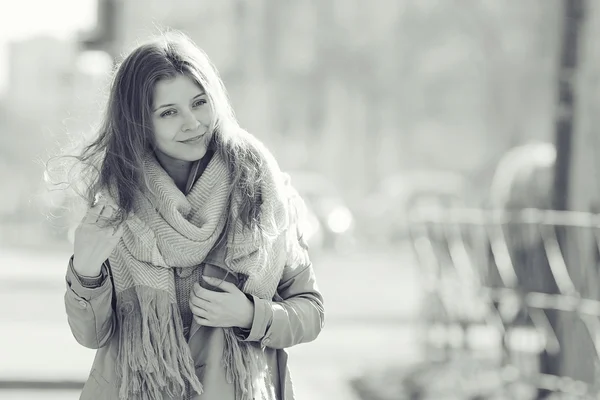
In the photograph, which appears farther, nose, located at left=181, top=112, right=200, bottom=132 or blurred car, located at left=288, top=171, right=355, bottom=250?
blurred car, located at left=288, top=171, right=355, bottom=250

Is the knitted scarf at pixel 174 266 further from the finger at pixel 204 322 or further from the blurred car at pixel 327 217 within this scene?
the blurred car at pixel 327 217

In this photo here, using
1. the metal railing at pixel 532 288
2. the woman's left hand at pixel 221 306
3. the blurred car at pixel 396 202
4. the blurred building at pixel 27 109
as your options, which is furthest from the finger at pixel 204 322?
the blurred building at pixel 27 109

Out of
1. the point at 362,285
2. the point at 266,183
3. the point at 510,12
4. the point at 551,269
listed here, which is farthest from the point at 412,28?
the point at 266,183

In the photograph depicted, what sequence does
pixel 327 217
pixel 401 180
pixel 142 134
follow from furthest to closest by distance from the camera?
1. pixel 401 180
2. pixel 327 217
3. pixel 142 134

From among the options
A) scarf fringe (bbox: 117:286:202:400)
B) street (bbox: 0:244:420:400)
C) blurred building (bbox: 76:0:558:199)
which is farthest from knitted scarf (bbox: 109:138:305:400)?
blurred building (bbox: 76:0:558:199)

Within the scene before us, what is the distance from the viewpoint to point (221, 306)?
2670 millimetres

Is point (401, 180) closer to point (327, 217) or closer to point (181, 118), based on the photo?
point (327, 217)

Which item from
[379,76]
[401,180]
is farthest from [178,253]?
[379,76]

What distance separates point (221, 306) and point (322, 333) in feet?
28.3

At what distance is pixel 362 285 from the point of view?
1766 centimetres

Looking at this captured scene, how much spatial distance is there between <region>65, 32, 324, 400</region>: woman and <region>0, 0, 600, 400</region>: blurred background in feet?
1.02

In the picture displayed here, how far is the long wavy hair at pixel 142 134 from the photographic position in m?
2.76

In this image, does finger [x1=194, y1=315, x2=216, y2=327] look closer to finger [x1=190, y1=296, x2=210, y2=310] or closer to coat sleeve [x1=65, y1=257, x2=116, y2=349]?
finger [x1=190, y1=296, x2=210, y2=310]

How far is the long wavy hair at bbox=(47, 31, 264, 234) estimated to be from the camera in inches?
108
